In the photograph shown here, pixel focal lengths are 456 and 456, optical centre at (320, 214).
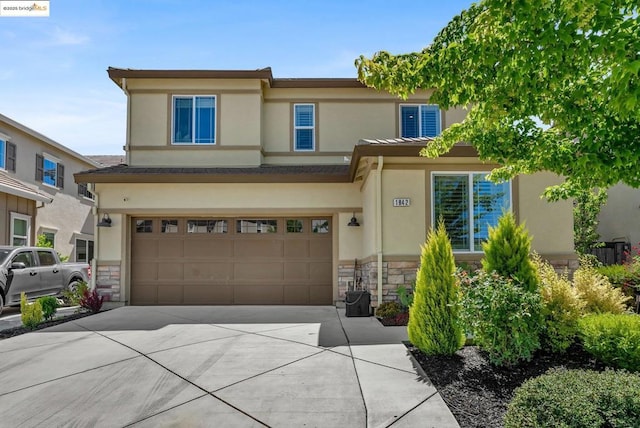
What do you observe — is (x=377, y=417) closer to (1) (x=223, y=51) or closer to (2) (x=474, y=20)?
(2) (x=474, y=20)

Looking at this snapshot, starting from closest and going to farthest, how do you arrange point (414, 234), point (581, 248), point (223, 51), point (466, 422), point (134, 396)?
point (466, 422), point (134, 396), point (414, 234), point (223, 51), point (581, 248)

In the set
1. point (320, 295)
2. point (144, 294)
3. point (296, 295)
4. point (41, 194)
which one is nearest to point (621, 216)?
point (320, 295)

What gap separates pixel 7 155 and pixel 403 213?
13.4 meters

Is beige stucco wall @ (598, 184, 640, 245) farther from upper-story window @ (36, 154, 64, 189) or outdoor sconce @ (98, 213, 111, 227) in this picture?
upper-story window @ (36, 154, 64, 189)

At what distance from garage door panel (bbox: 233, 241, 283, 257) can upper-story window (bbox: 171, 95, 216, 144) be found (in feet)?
9.75

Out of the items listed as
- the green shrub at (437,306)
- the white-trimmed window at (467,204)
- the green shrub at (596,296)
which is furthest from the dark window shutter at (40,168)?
the green shrub at (596,296)

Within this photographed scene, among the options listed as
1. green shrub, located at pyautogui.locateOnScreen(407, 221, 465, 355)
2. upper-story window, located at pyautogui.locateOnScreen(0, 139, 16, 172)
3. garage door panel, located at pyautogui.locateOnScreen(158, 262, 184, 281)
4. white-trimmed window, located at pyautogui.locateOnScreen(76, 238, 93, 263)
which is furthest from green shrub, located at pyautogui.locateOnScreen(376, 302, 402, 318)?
white-trimmed window, located at pyautogui.locateOnScreen(76, 238, 93, 263)

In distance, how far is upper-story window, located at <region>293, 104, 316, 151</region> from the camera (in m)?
12.6

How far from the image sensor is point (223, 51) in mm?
10633

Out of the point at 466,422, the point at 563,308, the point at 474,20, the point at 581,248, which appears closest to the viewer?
the point at 466,422

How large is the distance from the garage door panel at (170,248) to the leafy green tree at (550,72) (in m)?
8.36

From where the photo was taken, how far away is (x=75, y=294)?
1173 centimetres

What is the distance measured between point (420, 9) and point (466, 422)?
6.16m

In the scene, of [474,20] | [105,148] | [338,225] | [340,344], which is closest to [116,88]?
[338,225]
